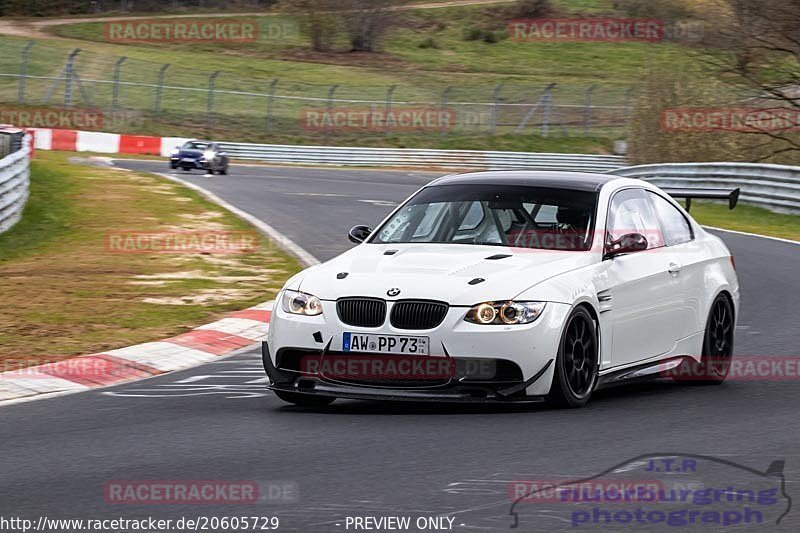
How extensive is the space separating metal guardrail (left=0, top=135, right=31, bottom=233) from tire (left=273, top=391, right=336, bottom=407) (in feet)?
36.5

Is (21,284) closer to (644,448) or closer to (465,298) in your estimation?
(465,298)

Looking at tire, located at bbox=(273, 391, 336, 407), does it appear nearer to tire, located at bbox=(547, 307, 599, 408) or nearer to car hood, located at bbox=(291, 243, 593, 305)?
car hood, located at bbox=(291, 243, 593, 305)

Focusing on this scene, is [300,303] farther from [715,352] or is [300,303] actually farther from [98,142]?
[98,142]

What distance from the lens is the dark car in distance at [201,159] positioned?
36.3m

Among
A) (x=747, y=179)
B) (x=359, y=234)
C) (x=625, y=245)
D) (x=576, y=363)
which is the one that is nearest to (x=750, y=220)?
(x=747, y=179)

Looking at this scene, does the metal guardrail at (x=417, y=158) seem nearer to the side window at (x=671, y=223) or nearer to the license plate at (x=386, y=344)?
the side window at (x=671, y=223)

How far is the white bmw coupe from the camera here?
24.8 ft

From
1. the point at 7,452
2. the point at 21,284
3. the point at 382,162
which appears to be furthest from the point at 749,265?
the point at 382,162

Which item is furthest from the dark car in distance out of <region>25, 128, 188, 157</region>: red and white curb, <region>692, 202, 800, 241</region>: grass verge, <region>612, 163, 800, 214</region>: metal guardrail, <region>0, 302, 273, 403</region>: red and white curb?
<region>0, 302, 273, 403</region>: red and white curb

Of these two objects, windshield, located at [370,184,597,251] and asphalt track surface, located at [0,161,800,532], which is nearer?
asphalt track surface, located at [0,161,800,532]

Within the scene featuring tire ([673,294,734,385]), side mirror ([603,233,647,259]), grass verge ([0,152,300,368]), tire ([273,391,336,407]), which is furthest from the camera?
grass verge ([0,152,300,368])

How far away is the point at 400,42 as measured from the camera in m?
80.4

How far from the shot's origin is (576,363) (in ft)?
26.1

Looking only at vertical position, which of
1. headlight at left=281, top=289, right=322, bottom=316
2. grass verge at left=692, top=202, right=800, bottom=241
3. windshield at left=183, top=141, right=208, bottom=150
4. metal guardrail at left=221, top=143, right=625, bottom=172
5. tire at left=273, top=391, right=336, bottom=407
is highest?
headlight at left=281, top=289, right=322, bottom=316
